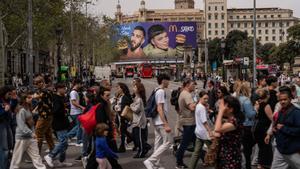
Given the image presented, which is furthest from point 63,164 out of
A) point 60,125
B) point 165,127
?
point 165,127

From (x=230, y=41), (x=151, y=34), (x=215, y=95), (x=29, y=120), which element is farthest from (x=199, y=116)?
(x=151, y=34)

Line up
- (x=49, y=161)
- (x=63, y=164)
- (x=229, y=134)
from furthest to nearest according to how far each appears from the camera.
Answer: (x=63, y=164)
(x=49, y=161)
(x=229, y=134)

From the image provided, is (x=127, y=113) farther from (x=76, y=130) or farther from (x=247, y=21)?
(x=247, y=21)

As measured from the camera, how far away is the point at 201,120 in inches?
380

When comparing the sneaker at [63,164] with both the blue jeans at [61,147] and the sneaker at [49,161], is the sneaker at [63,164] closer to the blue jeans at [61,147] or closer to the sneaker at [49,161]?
the blue jeans at [61,147]

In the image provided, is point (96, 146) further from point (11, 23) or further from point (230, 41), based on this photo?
point (230, 41)

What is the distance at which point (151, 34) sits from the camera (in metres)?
145

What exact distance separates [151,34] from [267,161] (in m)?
135

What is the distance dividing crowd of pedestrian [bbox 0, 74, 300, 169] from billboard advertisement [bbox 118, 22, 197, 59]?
5084 inches

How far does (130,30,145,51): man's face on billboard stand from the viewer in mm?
145625

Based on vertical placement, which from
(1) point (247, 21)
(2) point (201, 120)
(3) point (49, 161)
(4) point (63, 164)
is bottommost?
(4) point (63, 164)

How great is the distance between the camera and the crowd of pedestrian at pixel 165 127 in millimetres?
7305

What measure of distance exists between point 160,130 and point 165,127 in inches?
13.8

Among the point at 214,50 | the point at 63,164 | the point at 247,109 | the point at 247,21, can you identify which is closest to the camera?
the point at 247,109
